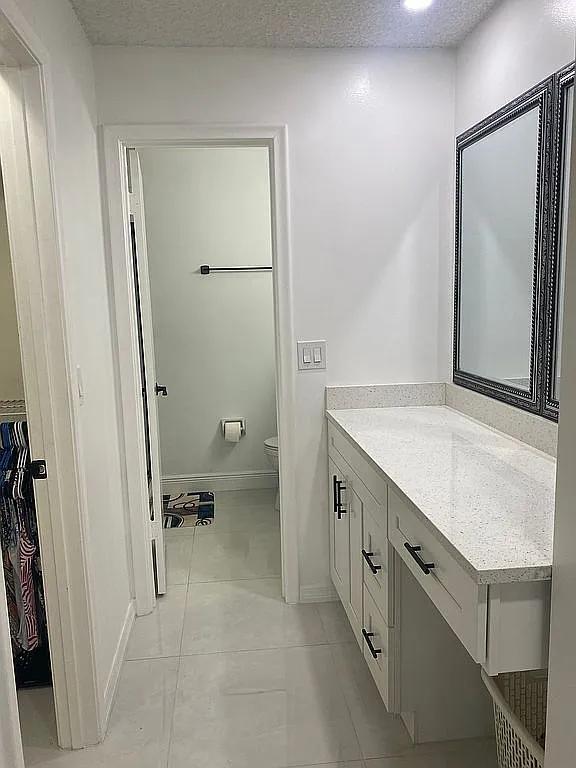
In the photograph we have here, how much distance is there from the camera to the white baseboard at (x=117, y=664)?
226 cm

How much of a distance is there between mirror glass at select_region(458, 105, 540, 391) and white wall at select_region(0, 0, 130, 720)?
1.51m

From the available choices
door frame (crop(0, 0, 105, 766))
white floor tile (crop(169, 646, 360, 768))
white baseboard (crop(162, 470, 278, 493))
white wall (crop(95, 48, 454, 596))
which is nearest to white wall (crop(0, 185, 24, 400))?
white wall (crop(95, 48, 454, 596))

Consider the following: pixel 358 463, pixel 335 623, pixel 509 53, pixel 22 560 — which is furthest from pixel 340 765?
pixel 509 53

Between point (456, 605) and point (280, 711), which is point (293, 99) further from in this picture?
point (280, 711)

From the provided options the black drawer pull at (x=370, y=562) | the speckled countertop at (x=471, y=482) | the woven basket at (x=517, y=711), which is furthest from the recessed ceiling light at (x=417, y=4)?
the woven basket at (x=517, y=711)

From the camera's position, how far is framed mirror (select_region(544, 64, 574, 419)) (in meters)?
1.96

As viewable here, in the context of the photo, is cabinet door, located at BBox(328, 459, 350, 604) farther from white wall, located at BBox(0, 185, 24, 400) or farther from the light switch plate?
white wall, located at BBox(0, 185, 24, 400)

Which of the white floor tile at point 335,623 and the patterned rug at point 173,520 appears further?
the patterned rug at point 173,520

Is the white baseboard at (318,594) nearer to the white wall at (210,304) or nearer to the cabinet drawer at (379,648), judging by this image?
the cabinet drawer at (379,648)

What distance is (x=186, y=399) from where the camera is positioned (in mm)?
4613

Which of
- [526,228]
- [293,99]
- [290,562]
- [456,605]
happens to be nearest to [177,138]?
[293,99]

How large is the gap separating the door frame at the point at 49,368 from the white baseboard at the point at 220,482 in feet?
8.30

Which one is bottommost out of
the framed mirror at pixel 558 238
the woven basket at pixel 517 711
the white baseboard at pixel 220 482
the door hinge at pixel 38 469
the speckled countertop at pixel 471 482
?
the white baseboard at pixel 220 482

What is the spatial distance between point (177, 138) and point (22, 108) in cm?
97
